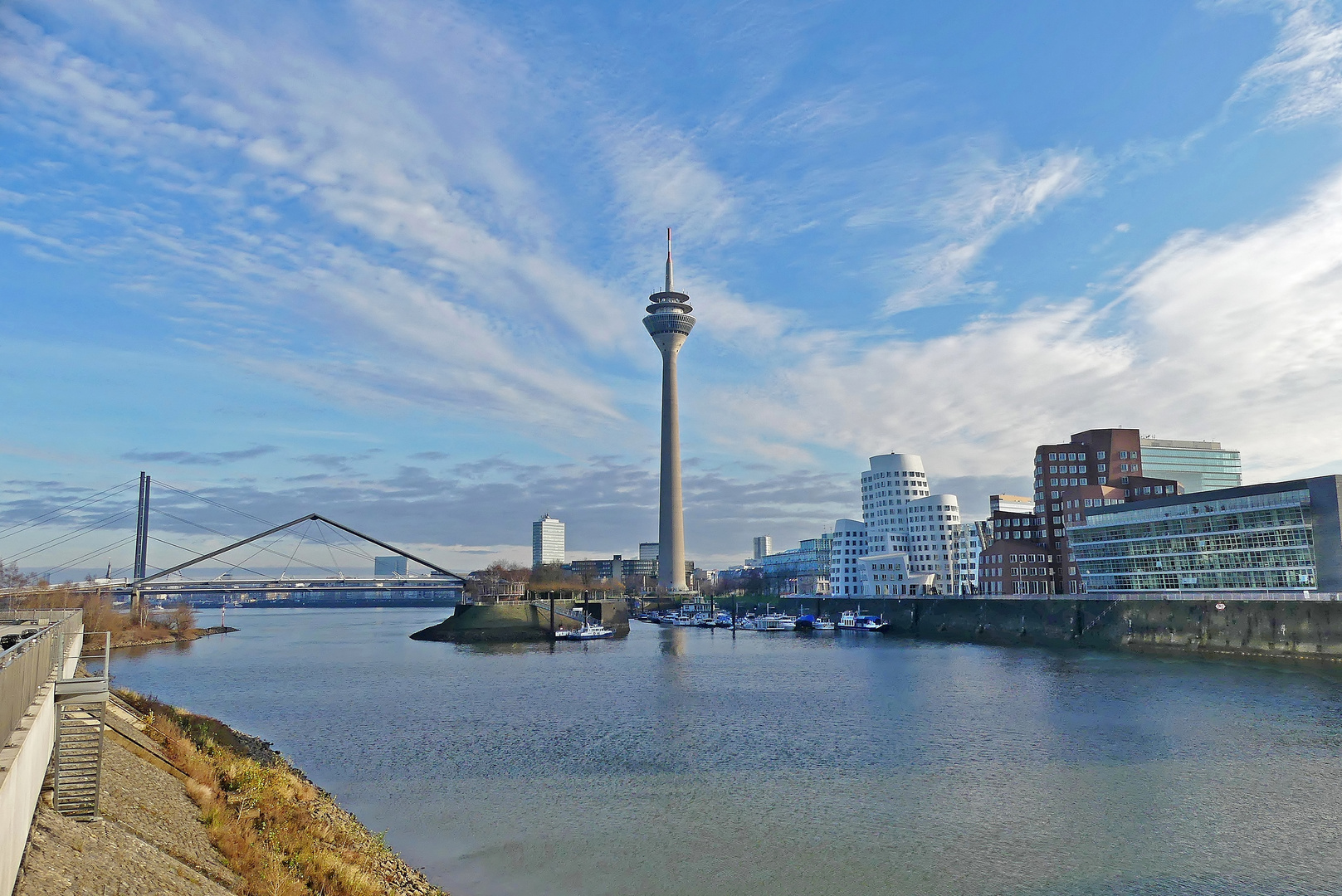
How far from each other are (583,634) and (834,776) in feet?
284

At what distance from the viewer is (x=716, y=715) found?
49938 mm

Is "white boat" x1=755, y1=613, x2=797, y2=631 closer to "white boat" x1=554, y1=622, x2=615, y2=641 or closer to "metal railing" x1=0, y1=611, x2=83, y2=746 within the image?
"white boat" x1=554, y1=622, x2=615, y2=641

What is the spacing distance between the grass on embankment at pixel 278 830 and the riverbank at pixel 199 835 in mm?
43

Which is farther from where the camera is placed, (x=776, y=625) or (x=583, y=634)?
(x=776, y=625)

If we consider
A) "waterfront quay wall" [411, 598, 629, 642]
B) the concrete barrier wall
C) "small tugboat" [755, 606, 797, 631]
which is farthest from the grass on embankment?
"small tugboat" [755, 606, 797, 631]

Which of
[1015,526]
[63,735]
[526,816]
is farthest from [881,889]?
[1015,526]

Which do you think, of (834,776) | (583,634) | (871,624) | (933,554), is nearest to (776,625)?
(871,624)

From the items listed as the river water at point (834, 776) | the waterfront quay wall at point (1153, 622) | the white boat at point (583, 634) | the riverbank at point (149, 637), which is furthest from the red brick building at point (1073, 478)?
the riverbank at point (149, 637)

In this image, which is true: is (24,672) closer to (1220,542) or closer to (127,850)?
(127,850)

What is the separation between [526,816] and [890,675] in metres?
48.1

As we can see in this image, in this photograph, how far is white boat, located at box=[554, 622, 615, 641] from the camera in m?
117

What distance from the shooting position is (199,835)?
19828 mm

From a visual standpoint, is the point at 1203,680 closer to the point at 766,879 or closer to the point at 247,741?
the point at 766,879

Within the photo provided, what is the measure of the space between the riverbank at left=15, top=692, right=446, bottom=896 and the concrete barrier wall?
2.51 ft
